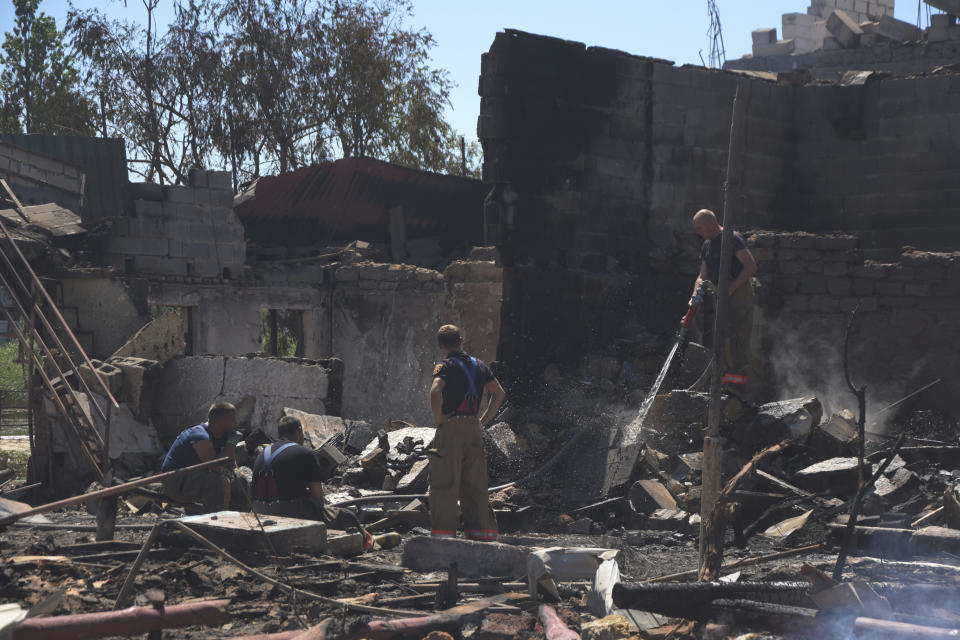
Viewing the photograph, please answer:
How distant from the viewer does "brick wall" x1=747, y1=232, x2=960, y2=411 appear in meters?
9.87

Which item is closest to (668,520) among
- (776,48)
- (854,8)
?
(776,48)

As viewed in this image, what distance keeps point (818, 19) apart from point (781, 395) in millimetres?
21305

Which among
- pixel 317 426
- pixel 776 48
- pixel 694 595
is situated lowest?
pixel 317 426

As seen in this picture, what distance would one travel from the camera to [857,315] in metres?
10.1

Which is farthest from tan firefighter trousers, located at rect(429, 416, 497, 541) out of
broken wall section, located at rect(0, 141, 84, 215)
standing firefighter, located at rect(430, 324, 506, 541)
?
broken wall section, located at rect(0, 141, 84, 215)

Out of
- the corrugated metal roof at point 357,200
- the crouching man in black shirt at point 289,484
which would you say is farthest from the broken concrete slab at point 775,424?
the corrugated metal roof at point 357,200

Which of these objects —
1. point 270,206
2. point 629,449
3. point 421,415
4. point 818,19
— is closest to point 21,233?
point 270,206

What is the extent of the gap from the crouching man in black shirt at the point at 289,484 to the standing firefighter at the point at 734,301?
11.9 feet

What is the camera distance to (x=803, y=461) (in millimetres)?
8281

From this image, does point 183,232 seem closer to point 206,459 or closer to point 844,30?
point 206,459

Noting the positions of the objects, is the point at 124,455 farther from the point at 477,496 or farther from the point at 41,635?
the point at 41,635

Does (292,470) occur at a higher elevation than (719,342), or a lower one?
lower

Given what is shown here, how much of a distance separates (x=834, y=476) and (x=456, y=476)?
2997 millimetres

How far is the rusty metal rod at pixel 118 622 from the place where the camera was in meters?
4.05
